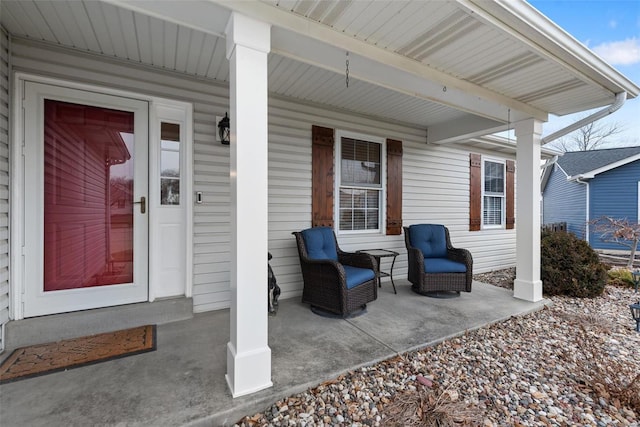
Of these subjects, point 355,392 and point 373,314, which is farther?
point 373,314

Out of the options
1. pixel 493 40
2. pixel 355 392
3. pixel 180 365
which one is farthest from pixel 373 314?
pixel 493 40

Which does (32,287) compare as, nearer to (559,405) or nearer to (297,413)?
(297,413)

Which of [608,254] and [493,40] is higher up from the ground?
[493,40]

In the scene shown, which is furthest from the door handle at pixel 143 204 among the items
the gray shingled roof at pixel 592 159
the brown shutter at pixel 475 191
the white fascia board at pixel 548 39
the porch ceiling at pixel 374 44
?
the gray shingled roof at pixel 592 159

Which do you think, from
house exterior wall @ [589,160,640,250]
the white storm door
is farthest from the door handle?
house exterior wall @ [589,160,640,250]

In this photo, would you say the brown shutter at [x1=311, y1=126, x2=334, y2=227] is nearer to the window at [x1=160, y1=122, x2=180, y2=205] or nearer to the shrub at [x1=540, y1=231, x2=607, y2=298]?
the window at [x1=160, y1=122, x2=180, y2=205]

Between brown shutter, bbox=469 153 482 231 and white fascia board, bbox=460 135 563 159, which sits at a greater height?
white fascia board, bbox=460 135 563 159

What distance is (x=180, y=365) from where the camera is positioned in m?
2.05

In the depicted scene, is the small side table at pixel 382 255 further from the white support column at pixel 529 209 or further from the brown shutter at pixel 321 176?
the white support column at pixel 529 209

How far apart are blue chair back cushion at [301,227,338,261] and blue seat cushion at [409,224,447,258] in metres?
1.40

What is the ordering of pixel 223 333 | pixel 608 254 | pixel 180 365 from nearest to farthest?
pixel 180 365
pixel 223 333
pixel 608 254

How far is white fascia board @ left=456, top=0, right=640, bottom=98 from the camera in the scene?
192cm

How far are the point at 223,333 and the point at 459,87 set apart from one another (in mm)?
3340

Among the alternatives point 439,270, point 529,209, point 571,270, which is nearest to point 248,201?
point 439,270
